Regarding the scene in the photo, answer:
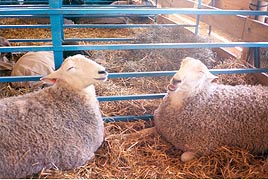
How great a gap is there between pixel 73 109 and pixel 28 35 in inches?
182

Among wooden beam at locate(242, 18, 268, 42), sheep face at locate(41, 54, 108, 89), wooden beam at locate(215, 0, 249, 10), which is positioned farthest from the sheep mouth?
wooden beam at locate(215, 0, 249, 10)

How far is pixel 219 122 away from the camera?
2.71 m

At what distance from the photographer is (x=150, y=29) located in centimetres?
565

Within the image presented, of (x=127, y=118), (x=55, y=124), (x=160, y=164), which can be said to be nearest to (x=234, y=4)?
(x=127, y=118)

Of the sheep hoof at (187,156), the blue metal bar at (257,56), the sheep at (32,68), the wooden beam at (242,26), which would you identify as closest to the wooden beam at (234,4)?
the wooden beam at (242,26)

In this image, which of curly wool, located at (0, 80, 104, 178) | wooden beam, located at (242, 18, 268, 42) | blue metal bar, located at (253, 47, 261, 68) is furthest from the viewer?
blue metal bar, located at (253, 47, 261, 68)

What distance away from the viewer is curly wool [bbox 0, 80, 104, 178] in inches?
84.7

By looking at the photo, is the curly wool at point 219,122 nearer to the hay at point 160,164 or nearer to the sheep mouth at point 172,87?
the hay at point 160,164

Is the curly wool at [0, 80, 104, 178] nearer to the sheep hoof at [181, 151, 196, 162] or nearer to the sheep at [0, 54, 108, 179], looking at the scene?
the sheep at [0, 54, 108, 179]

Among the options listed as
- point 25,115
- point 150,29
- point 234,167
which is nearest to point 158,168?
point 234,167

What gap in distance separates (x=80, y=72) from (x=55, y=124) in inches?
18.0

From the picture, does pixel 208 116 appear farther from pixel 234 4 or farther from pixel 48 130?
pixel 234 4


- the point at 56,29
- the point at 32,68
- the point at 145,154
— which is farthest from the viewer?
the point at 32,68

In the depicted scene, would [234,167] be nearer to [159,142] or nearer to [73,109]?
[159,142]
